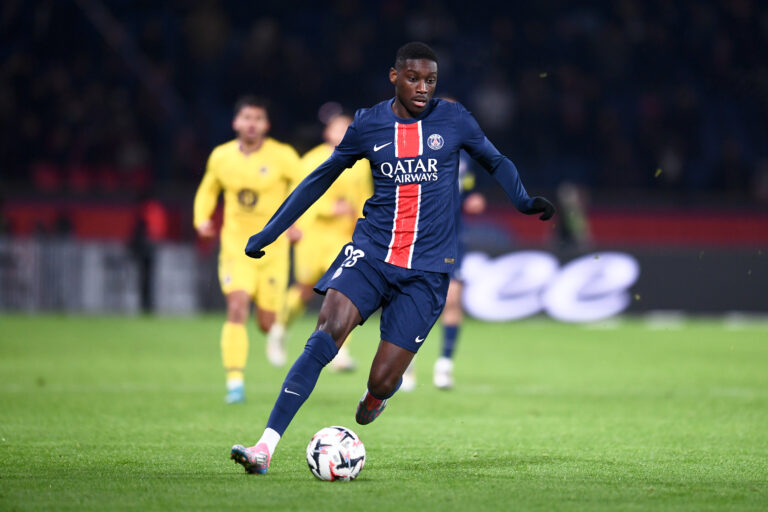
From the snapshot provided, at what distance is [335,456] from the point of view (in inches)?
215

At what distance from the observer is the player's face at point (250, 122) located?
9094mm

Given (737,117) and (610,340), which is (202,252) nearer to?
(610,340)

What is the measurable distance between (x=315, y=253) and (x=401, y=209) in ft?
19.9

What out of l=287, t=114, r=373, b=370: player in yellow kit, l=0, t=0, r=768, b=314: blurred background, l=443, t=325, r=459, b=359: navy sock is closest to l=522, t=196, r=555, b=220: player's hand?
l=443, t=325, r=459, b=359: navy sock

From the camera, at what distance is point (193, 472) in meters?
5.65

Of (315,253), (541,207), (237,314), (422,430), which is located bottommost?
(422,430)

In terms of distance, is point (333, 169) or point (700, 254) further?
point (700, 254)

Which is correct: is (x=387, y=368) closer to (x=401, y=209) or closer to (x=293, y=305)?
(x=401, y=209)

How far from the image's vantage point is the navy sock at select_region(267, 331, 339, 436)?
548 centimetres

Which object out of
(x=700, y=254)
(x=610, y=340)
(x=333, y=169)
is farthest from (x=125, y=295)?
(x=333, y=169)

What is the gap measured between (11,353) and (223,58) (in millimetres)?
11045

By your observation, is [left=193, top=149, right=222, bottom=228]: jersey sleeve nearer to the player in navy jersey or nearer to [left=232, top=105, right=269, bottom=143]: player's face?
[left=232, top=105, right=269, bottom=143]: player's face

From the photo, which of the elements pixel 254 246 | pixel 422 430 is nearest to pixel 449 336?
pixel 422 430

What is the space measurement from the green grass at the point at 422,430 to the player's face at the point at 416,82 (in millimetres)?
1828
